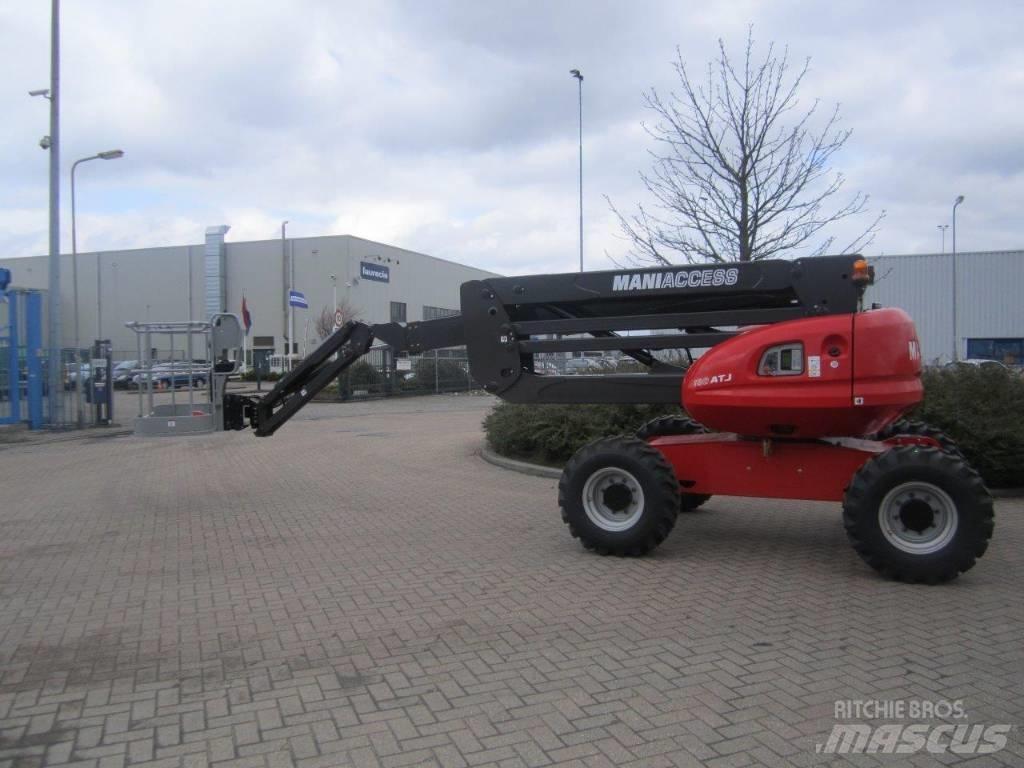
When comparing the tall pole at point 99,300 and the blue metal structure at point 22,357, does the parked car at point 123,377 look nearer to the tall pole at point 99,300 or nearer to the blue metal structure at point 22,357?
the tall pole at point 99,300

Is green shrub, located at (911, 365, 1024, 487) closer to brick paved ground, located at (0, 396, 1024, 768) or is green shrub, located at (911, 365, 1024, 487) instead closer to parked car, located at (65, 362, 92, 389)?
brick paved ground, located at (0, 396, 1024, 768)

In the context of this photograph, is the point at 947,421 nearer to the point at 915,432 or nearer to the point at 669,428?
the point at 915,432

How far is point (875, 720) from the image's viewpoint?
169 inches

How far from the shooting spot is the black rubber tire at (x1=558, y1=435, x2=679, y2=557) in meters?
7.38

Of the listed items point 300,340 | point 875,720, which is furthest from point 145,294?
point 875,720

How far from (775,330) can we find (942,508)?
6.09 feet

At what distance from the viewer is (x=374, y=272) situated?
58.2 metres

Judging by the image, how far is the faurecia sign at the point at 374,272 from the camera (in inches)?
2236

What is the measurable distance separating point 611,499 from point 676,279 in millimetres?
2030

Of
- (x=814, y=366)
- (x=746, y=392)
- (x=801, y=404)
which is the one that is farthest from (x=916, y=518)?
Result: (x=746, y=392)

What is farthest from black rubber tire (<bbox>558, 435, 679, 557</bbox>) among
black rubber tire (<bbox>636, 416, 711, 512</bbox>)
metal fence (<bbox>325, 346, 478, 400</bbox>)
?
metal fence (<bbox>325, 346, 478, 400</bbox>)

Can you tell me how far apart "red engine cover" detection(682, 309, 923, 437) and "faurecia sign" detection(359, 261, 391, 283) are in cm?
5117

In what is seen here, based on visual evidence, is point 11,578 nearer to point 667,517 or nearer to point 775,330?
point 667,517

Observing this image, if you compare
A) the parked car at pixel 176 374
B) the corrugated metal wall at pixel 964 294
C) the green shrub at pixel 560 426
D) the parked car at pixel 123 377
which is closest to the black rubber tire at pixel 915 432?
the green shrub at pixel 560 426
